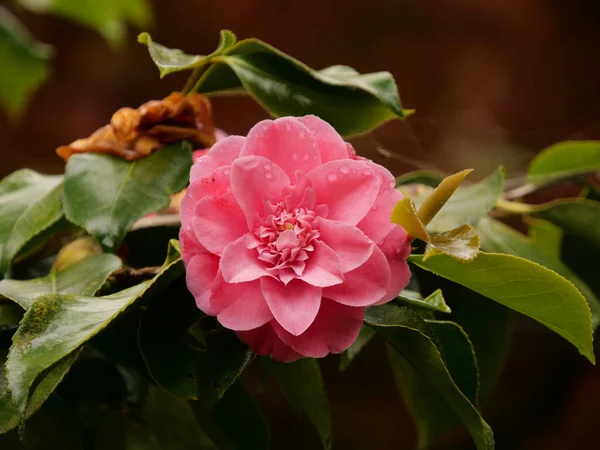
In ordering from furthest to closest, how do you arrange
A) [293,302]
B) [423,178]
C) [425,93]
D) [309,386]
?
1. [425,93]
2. [423,178]
3. [309,386]
4. [293,302]

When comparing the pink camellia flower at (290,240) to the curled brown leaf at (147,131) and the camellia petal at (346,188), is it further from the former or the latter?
the curled brown leaf at (147,131)

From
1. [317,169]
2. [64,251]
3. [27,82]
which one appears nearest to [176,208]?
[64,251]

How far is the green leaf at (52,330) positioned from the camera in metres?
0.32

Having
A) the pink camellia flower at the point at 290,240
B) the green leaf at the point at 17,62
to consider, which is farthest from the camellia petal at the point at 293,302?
the green leaf at the point at 17,62

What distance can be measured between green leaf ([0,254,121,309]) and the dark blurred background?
1.06 metres

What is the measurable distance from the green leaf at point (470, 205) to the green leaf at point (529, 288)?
112 mm

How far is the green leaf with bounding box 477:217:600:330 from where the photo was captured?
0.60 m

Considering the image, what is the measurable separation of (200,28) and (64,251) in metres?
1.78

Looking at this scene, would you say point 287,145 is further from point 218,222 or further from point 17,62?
point 17,62

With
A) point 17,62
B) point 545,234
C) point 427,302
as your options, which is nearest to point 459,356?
point 427,302

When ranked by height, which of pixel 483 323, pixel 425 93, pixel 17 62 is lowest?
pixel 425 93

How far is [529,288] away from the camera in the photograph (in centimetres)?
37

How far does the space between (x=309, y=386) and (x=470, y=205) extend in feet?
0.59

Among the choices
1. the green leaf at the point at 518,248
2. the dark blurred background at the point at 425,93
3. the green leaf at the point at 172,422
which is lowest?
the dark blurred background at the point at 425,93
